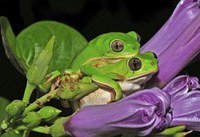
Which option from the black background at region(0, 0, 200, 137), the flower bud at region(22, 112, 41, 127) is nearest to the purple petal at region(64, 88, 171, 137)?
the flower bud at region(22, 112, 41, 127)

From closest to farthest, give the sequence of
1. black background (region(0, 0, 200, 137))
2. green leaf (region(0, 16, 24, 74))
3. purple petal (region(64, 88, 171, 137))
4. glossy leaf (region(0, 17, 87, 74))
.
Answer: purple petal (region(64, 88, 171, 137))
green leaf (region(0, 16, 24, 74))
glossy leaf (region(0, 17, 87, 74))
black background (region(0, 0, 200, 137))

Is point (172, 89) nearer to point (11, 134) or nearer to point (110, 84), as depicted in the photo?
point (110, 84)

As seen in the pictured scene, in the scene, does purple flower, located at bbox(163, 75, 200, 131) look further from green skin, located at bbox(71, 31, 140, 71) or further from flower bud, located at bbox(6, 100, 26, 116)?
flower bud, located at bbox(6, 100, 26, 116)

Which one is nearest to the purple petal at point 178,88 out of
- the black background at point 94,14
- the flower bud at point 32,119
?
the flower bud at point 32,119

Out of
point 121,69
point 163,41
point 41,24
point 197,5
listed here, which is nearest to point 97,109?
point 121,69

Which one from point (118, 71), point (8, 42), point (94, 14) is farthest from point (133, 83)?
point (94, 14)
